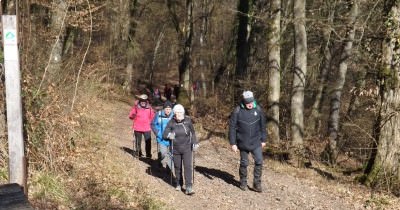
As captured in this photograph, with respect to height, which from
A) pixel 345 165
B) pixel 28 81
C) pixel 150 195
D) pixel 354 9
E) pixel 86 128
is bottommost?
pixel 345 165

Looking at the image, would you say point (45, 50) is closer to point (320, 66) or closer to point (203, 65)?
point (320, 66)

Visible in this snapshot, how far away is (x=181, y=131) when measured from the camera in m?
9.43

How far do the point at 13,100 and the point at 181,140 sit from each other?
4.18 m

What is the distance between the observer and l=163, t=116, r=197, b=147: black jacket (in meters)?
9.41

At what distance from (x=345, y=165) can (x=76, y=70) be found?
8766mm

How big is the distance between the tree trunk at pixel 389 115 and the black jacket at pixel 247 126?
10.0 feet

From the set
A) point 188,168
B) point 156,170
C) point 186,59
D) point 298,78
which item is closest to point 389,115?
point 298,78

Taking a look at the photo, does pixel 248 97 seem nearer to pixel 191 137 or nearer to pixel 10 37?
pixel 191 137

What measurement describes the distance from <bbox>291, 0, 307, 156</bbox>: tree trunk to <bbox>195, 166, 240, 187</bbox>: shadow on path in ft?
11.4

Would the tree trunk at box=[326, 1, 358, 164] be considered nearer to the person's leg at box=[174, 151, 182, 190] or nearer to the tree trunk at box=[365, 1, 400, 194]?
the tree trunk at box=[365, 1, 400, 194]

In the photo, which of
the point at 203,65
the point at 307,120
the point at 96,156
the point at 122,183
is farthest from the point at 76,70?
the point at 203,65

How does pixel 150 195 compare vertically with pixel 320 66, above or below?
below

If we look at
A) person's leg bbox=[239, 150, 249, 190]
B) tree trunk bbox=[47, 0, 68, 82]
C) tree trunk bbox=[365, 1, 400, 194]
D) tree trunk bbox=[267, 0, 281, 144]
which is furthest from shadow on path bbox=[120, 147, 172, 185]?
tree trunk bbox=[267, 0, 281, 144]

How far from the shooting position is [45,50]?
31.1ft
